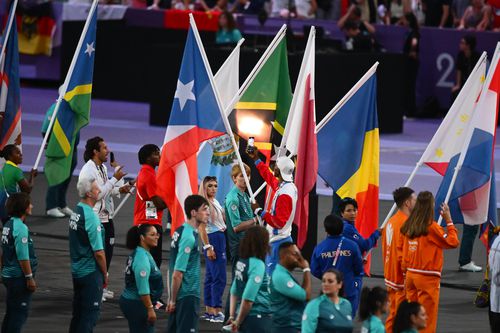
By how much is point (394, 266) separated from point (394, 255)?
0.11 m

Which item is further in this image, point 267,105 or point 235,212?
point 267,105

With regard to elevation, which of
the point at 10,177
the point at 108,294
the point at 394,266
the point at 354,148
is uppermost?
the point at 354,148

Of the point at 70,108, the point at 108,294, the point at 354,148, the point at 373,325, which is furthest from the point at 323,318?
the point at 70,108

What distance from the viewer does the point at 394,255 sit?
12.9 meters

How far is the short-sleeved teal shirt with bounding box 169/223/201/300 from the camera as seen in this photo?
37.4 ft

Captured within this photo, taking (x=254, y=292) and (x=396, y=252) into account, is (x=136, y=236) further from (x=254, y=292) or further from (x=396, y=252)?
(x=396, y=252)

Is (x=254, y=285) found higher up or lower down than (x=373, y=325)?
higher up

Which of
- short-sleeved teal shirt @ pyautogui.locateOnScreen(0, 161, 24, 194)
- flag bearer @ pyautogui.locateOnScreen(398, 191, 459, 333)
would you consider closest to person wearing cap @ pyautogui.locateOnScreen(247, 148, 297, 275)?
flag bearer @ pyautogui.locateOnScreen(398, 191, 459, 333)

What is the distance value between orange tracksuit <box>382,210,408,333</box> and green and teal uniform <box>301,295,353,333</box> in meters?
2.64

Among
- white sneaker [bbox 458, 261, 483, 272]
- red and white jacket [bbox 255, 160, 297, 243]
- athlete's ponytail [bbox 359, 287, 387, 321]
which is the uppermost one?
red and white jacket [bbox 255, 160, 297, 243]

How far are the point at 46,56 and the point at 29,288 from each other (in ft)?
79.4

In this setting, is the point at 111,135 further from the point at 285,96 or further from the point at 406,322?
the point at 406,322

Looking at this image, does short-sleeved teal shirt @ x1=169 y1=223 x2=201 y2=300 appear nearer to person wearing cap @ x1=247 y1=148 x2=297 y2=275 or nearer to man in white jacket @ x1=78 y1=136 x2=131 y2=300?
person wearing cap @ x1=247 y1=148 x2=297 y2=275

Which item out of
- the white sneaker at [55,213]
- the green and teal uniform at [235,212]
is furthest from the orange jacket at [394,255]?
the white sneaker at [55,213]
